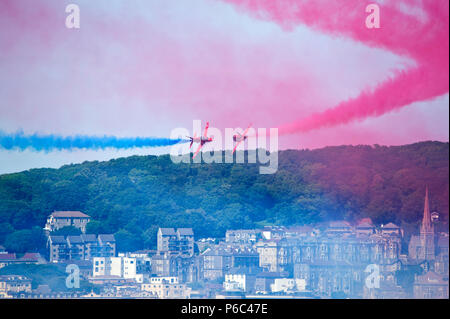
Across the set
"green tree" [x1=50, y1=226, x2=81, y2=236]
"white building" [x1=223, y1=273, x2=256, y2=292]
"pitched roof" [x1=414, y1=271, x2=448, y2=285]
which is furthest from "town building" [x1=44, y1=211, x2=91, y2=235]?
"pitched roof" [x1=414, y1=271, x2=448, y2=285]

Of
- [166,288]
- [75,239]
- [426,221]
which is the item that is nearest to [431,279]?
[426,221]

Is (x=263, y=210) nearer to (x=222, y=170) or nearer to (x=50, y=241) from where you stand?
(x=222, y=170)

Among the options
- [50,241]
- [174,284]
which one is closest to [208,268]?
[174,284]

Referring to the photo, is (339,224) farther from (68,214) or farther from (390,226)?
(68,214)

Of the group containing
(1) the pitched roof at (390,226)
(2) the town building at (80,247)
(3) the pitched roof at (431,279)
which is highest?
(1) the pitched roof at (390,226)

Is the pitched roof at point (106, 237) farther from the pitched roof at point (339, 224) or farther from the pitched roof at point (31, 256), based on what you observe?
the pitched roof at point (339, 224)

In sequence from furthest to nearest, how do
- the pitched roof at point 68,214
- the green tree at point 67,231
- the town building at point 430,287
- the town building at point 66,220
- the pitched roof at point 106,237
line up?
the pitched roof at point 68,214, the town building at point 66,220, the green tree at point 67,231, the pitched roof at point 106,237, the town building at point 430,287

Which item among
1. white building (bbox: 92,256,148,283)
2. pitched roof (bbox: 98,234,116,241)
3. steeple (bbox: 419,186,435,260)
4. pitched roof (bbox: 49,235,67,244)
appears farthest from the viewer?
pitched roof (bbox: 98,234,116,241)

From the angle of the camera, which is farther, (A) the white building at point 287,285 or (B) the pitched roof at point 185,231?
(B) the pitched roof at point 185,231

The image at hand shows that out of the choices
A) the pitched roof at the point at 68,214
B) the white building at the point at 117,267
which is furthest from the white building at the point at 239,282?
the pitched roof at the point at 68,214

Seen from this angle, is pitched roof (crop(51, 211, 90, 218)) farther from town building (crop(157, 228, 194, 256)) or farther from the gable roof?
town building (crop(157, 228, 194, 256))

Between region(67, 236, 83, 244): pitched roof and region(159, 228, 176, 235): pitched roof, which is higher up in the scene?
region(159, 228, 176, 235): pitched roof
